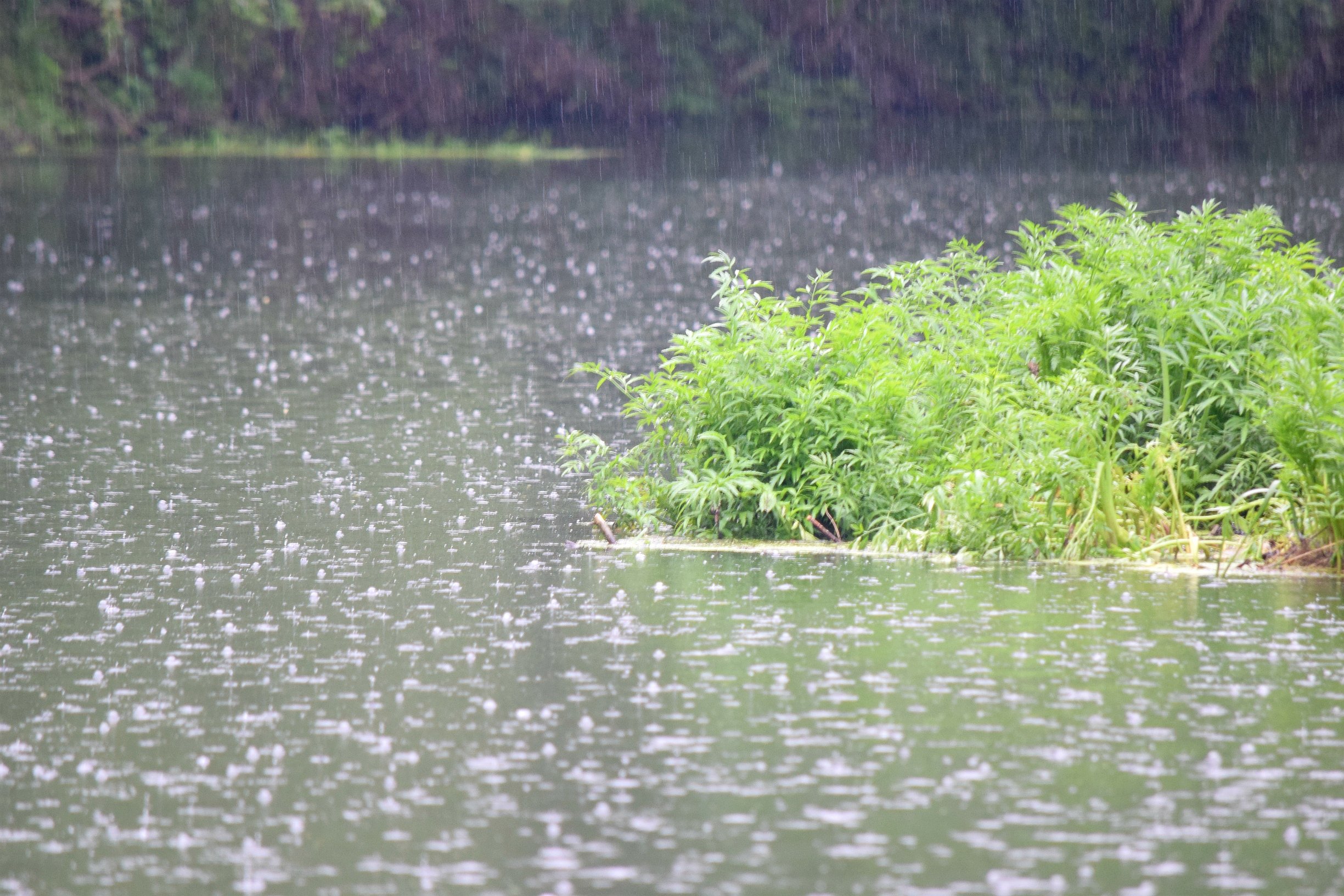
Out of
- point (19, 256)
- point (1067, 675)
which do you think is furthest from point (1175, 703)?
point (19, 256)

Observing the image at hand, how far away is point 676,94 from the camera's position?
56.8m

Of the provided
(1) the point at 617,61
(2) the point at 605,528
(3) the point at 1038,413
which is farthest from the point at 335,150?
(3) the point at 1038,413

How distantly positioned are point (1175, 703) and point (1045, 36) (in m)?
52.2

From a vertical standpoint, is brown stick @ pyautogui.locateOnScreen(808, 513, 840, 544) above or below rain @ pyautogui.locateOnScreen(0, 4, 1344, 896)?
above

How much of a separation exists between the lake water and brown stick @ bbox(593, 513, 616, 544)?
0.16 metres

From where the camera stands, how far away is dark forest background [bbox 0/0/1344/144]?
153 feet

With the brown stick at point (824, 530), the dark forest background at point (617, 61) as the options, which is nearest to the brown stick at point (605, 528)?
the brown stick at point (824, 530)

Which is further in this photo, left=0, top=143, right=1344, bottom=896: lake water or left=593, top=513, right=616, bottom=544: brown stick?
left=593, top=513, right=616, bottom=544: brown stick

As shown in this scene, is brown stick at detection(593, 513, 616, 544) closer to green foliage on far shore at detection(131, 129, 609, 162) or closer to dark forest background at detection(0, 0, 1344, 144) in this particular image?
dark forest background at detection(0, 0, 1344, 144)

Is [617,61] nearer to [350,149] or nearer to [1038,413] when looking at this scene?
[350,149]

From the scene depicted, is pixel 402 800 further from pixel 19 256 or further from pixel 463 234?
pixel 463 234

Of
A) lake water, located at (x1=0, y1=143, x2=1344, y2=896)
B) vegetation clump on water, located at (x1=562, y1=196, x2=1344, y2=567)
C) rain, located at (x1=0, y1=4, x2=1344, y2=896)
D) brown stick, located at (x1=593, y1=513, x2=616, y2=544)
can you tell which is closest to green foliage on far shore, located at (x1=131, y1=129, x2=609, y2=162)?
rain, located at (x1=0, y1=4, x2=1344, y2=896)

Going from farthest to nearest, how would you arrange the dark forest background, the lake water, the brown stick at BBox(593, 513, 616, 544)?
the dark forest background < the brown stick at BBox(593, 513, 616, 544) < the lake water

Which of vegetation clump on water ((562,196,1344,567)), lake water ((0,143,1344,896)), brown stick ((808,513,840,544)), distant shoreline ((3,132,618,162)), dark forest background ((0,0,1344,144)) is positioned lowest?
lake water ((0,143,1344,896))
